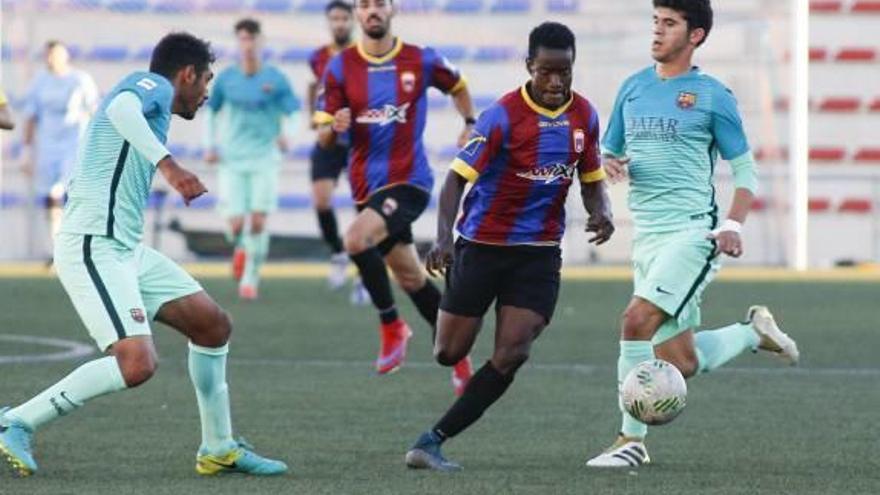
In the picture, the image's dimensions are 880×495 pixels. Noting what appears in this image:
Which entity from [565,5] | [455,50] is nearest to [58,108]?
[455,50]

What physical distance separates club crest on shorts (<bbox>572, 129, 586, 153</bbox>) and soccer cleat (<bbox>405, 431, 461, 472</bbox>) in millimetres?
1317

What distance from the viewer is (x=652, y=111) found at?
10.0 meters

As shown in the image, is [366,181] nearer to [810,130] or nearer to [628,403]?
[628,403]

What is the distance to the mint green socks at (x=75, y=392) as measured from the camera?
Answer: 8.82 m

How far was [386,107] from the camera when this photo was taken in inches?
540

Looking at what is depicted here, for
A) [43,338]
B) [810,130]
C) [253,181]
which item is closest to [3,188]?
[253,181]

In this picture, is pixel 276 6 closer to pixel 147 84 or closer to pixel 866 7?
pixel 866 7

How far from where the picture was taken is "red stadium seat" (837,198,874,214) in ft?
90.2

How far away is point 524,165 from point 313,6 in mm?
18657

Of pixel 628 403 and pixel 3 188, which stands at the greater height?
pixel 628 403

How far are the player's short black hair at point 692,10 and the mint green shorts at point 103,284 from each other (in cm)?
267

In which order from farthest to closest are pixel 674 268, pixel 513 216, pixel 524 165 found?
1. pixel 674 268
2. pixel 513 216
3. pixel 524 165

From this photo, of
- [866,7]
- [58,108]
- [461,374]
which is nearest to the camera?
[461,374]

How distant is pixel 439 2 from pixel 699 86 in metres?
18.2
